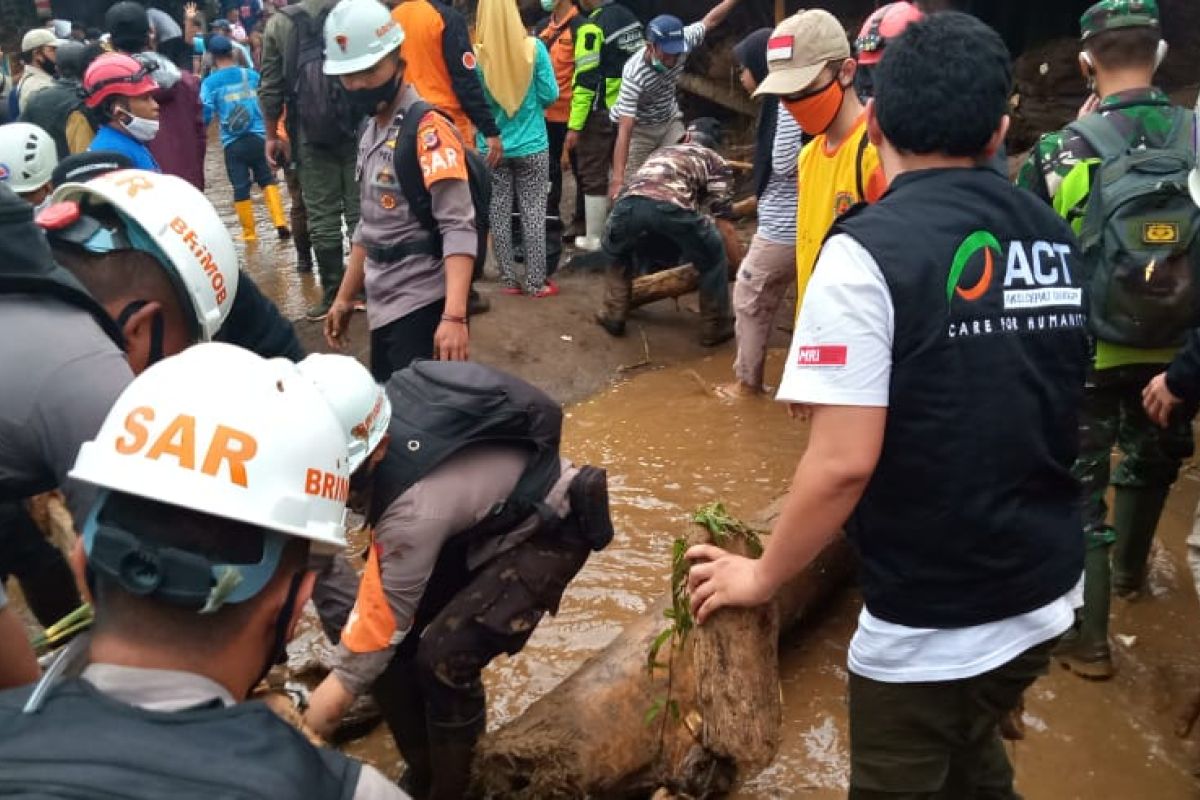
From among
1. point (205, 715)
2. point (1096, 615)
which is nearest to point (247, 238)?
point (1096, 615)

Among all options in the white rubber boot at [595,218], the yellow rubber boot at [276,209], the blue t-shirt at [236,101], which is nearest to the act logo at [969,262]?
the white rubber boot at [595,218]

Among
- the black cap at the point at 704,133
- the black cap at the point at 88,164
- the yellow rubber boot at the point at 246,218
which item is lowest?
the yellow rubber boot at the point at 246,218

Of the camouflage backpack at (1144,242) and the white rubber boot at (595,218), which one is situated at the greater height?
the camouflage backpack at (1144,242)

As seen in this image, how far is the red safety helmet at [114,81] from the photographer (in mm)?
5363

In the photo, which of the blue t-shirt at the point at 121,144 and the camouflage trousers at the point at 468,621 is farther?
the blue t-shirt at the point at 121,144

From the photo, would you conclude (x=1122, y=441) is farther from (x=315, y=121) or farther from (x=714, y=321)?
(x=315, y=121)

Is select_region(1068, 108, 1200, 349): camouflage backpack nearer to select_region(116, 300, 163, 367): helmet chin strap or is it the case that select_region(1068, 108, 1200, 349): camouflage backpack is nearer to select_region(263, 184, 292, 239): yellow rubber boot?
select_region(116, 300, 163, 367): helmet chin strap

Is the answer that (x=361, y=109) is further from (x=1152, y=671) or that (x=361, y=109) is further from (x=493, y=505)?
(x=1152, y=671)

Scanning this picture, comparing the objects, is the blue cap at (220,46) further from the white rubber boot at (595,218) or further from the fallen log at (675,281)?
the fallen log at (675,281)

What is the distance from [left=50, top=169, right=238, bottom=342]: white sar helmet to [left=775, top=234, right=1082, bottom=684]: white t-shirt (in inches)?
57.6

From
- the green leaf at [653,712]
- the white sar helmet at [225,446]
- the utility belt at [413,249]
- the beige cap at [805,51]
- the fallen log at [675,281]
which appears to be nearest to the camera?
the white sar helmet at [225,446]

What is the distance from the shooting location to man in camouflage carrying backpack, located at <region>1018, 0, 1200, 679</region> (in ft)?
10.9

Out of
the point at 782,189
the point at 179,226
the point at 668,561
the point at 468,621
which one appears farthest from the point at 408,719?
the point at 782,189

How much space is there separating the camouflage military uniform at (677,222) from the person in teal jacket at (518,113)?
2.05 ft
